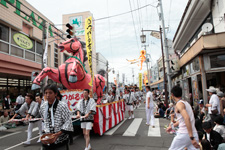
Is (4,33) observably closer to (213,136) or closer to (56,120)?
(56,120)

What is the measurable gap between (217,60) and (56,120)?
765 centimetres

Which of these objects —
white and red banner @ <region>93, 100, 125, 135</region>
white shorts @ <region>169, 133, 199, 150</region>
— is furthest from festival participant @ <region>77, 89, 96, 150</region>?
white shorts @ <region>169, 133, 199, 150</region>

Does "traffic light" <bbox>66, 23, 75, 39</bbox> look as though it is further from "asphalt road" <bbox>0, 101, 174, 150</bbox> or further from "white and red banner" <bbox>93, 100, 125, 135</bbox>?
"asphalt road" <bbox>0, 101, 174, 150</bbox>

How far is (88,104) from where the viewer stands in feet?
14.9

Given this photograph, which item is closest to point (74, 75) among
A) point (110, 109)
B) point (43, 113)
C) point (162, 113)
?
point (110, 109)

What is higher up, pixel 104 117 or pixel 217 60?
pixel 217 60

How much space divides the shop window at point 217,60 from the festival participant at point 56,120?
7.38 m

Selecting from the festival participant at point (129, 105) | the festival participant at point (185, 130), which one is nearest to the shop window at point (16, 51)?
the festival participant at point (129, 105)

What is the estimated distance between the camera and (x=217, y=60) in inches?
284

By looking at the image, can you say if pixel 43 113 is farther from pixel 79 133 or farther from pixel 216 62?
pixel 216 62

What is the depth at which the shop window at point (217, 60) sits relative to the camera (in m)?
7.14

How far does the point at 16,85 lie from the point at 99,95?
9476 millimetres

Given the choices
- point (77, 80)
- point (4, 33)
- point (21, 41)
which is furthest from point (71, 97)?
point (4, 33)

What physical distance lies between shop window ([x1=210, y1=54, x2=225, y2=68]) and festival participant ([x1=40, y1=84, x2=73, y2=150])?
7.38 metres
